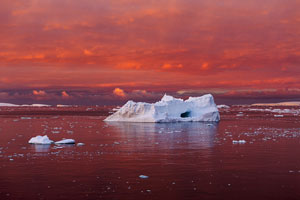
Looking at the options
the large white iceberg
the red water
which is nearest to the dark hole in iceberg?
the large white iceberg

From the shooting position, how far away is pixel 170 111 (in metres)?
43.2

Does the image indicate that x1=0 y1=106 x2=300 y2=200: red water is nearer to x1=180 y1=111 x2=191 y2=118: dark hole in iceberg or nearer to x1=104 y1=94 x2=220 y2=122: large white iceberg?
x1=104 y1=94 x2=220 y2=122: large white iceberg

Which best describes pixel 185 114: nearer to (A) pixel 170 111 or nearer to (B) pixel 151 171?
(A) pixel 170 111

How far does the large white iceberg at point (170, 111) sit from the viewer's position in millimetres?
41125

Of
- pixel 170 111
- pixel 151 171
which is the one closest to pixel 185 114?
pixel 170 111

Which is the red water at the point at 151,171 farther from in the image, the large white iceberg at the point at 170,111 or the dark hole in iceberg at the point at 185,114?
the dark hole in iceberg at the point at 185,114

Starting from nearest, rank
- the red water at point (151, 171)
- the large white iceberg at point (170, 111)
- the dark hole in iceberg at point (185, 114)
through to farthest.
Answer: the red water at point (151, 171) → the large white iceberg at point (170, 111) → the dark hole in iceberg at point (185, 114)

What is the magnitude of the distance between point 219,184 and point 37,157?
877 cm

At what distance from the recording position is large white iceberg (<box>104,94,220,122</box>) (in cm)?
4112

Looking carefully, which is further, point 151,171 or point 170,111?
point 170,111

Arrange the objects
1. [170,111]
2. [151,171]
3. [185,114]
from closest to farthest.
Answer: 1. [151,171]
2. [170,111]
3. [185,114]

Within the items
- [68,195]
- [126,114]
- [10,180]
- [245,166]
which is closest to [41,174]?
[10,180]

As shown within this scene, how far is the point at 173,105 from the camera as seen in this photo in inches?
1705

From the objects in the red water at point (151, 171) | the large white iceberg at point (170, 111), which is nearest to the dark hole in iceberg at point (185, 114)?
the large white iceberg at point (170, 111)
